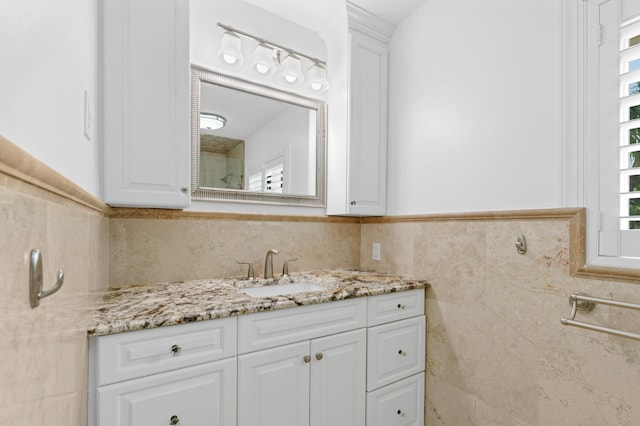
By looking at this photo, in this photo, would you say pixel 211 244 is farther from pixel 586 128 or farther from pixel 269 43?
pixel 586 128

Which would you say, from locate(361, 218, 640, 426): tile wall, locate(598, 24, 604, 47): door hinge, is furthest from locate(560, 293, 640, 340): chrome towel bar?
locate(598, 24, 604, 47): door hinge

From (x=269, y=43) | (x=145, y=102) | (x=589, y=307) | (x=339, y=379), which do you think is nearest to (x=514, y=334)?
(x=589, y=307)

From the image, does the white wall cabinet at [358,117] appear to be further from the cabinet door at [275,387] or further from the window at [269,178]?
the cabinet door at [275,387]

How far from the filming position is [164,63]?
1400mm

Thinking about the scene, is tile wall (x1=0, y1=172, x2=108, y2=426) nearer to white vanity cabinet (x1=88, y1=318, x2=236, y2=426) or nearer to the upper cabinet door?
white vanity cabinet (x1=88, y1=318, x2=236, y2=426)

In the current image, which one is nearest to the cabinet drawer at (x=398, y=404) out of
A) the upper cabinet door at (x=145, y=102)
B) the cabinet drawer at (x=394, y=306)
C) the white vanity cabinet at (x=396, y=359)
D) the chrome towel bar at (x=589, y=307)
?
the white vanity cabinet at (x=396, y=359)

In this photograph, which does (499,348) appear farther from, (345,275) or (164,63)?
(164,63)

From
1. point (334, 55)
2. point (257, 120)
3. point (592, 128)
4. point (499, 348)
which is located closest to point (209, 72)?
point (257, 120)

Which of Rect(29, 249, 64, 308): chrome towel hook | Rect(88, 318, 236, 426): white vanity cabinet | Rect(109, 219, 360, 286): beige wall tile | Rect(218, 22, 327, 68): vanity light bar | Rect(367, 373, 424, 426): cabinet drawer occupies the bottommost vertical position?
Rect(367, 373, 424, 426): cabinet drawer

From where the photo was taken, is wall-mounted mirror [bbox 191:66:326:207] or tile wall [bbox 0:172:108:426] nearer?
tile wall [bbox 0:172:108:426]

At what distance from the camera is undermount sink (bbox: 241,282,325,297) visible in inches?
67.7

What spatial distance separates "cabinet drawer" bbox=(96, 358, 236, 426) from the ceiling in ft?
6.45

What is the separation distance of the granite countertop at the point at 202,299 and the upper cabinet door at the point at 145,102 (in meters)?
0.40

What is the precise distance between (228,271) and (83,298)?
3.23ft
